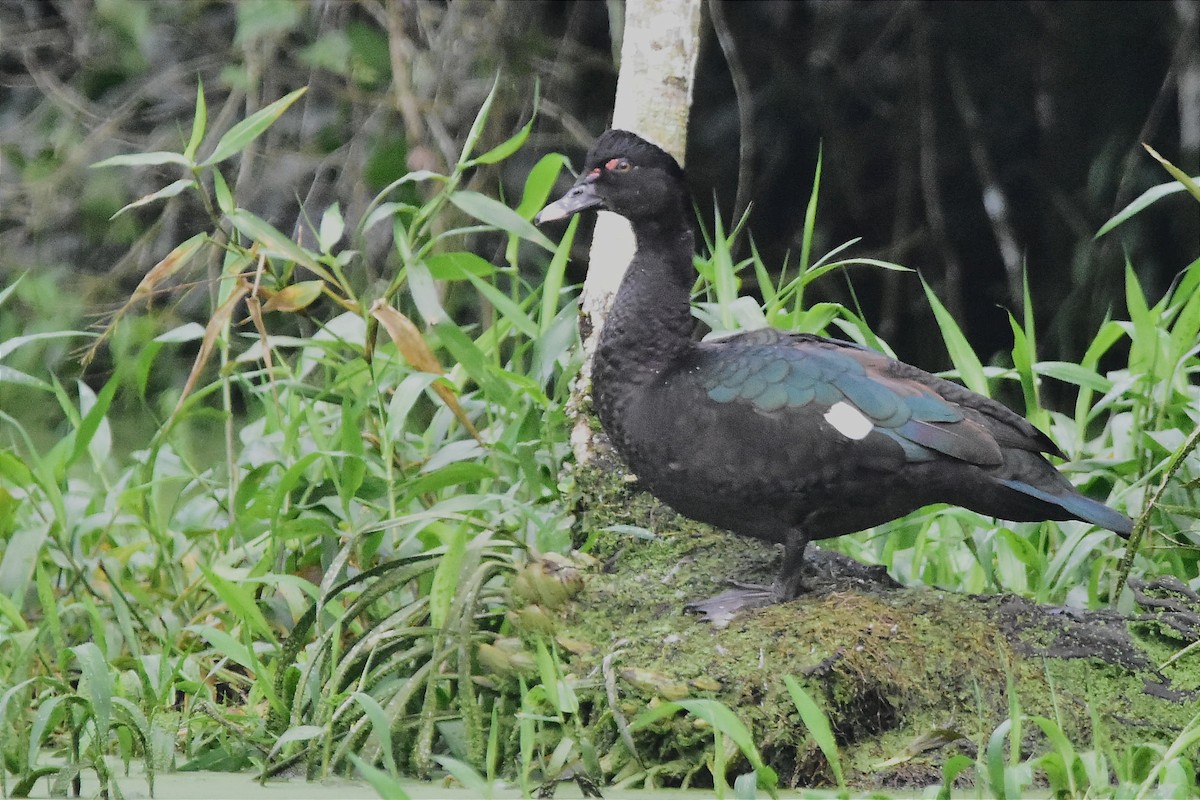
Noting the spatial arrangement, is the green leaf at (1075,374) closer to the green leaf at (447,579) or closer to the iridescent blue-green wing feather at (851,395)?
the iridescent blue-green wing feather at (851,395)

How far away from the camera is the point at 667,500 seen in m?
3.14

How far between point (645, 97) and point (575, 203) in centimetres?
48

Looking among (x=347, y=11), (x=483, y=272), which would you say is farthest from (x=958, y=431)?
(x=347, y=11)

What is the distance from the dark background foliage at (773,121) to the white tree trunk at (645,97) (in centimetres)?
158

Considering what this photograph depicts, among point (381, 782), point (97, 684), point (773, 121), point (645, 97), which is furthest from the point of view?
point (773, 121)

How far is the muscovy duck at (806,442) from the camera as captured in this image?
9.94ft

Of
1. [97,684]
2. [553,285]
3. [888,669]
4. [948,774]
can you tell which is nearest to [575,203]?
[553,285]

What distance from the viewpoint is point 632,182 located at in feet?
11.0

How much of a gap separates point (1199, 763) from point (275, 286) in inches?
83.0

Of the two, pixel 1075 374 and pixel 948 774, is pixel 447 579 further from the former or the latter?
pixel 1075 374

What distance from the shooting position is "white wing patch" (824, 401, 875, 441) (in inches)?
119

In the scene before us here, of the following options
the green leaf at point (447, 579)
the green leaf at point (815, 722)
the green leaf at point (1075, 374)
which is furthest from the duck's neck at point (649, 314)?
the green leaf at point (815, 722)

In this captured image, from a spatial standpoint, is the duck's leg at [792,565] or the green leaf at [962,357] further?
the green leaf at [962,357]

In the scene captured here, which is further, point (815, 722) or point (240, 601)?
point (240, 601)
